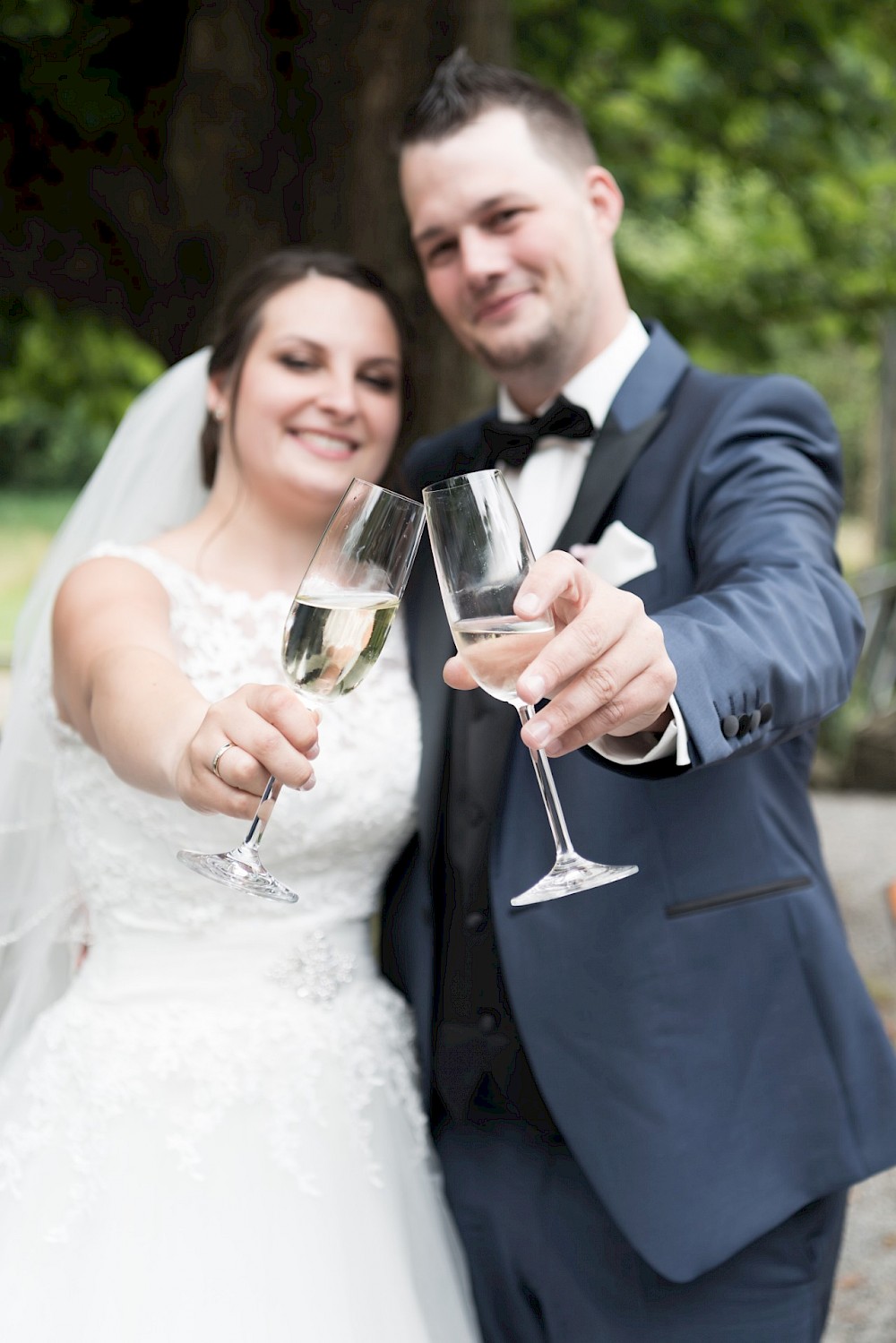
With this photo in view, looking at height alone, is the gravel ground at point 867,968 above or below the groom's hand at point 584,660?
below

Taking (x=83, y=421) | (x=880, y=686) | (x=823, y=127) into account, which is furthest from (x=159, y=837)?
(x=880, y=686)

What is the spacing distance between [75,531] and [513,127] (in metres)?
1.32

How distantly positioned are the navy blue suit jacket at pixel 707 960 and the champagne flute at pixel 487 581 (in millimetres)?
560

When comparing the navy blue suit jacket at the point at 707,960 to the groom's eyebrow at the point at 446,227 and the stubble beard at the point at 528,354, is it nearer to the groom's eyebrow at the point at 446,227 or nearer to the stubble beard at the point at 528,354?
the stubble beard at the point at 528,354

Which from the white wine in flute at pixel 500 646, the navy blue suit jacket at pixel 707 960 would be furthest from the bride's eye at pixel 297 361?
the white wine in flute at pixel 500 646

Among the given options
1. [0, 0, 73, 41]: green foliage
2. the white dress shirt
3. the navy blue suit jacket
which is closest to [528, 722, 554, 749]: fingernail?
the navy blue suit jacket

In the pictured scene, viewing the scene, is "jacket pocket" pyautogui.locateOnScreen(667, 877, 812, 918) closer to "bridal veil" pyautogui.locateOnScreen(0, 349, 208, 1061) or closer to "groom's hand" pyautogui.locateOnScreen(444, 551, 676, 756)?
"groom's hand" pyautogui.locateOnScreen(444, 551, 676, 756)

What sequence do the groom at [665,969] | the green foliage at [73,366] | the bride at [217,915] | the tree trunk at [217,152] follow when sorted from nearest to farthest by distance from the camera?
1. the bride at [217,915]
2. the groom at [665,969]
3. the tree trunk at [217,152]
4. the green foliage at [73,366]

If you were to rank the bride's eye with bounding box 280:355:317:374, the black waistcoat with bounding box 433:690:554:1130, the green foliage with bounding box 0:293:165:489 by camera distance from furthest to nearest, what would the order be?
1. the green foliage with bounding box 0:293:165:489
2. the bride's eye with bounding box 280:355:317:374
3. the black waistcoat with bounding box 433:690:554:1130

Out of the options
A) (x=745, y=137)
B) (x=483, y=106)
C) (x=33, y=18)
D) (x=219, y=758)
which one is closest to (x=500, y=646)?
(x=219, y=758)

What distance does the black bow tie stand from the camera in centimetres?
254

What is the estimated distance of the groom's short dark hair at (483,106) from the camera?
8.96ft

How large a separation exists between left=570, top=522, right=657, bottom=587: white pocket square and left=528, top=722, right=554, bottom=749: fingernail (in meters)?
0.79

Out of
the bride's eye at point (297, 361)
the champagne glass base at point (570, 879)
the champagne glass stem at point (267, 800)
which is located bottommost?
the champagne glass base at point (570, 879)
